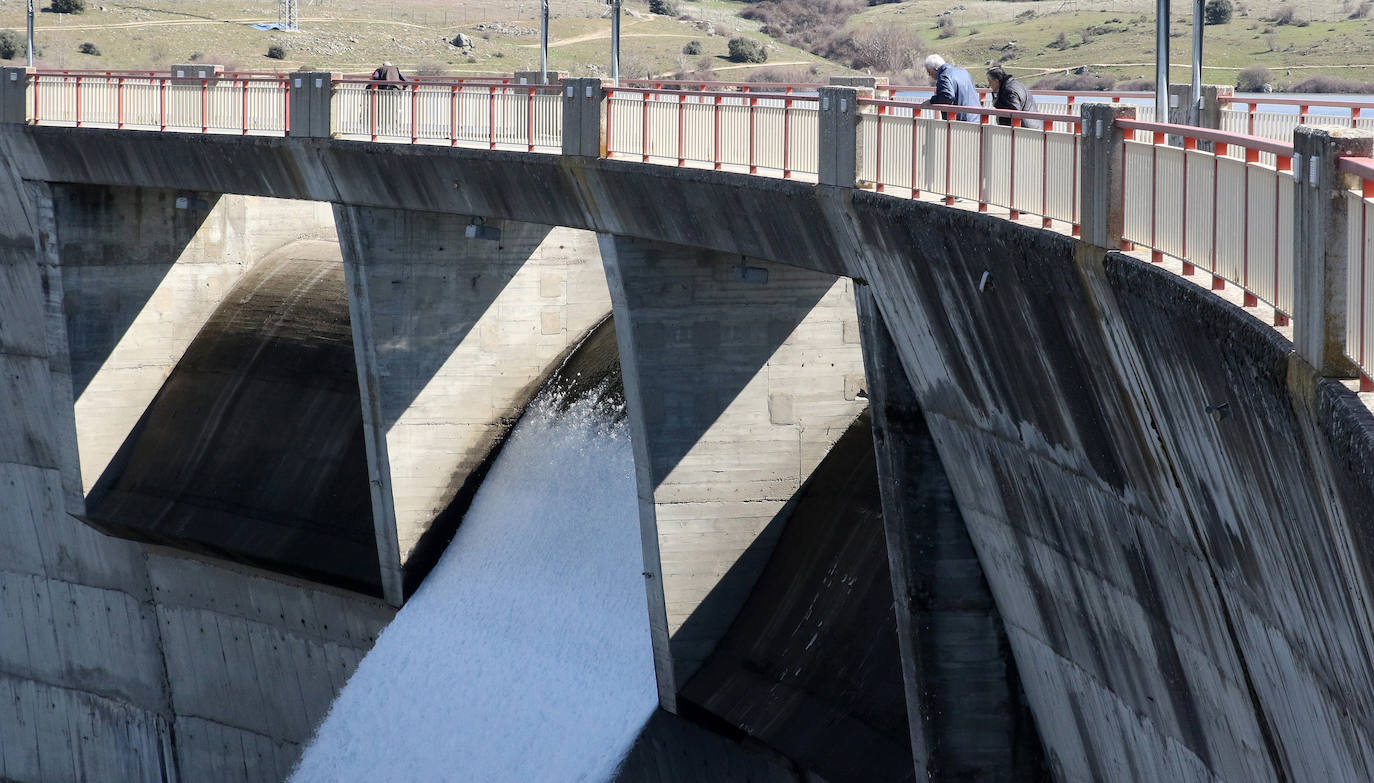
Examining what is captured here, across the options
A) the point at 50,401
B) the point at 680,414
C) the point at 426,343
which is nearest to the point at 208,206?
the point at 50,401

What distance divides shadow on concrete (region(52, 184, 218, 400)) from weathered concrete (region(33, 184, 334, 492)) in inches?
0.7

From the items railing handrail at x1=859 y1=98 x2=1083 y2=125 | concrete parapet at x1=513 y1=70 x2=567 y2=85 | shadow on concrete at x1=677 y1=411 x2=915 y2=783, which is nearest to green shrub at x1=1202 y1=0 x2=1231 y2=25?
concrete parapet at x1=513 y1=70 x2=567 y2=85

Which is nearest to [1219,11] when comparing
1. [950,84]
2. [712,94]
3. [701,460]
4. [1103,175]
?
[701,460]

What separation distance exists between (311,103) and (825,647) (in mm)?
11320

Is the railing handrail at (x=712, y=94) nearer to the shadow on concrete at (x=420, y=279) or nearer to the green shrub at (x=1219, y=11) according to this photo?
the shadow on concrete at (x=420, y=279)

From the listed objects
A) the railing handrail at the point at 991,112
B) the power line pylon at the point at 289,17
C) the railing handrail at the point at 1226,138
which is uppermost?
the power line pylon at the point at 289,17

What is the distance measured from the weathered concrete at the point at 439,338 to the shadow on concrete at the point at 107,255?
6.39 m

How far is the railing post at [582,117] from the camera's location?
846 inches

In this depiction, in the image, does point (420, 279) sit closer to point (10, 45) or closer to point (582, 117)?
point (582, 117)

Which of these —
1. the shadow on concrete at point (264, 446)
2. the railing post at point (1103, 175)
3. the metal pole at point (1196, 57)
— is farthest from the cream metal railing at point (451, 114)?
the railing post at point (1103, 175)

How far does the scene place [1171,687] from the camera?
44.8ft

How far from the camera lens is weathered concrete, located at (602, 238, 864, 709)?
2317cm

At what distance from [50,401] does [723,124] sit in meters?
19.4

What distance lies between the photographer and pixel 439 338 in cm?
2944
